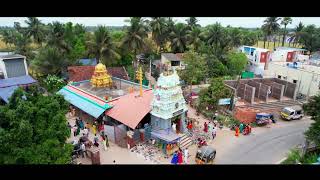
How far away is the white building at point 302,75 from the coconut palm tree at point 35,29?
2389 centimetres

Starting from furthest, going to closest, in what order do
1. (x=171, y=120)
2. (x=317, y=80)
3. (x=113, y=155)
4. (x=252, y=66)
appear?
(x=252, y=66) → (x=317, y=80) → (x=171, y=120) → (x=113, y=155)

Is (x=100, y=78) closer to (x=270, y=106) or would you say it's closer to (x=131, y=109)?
(x=131, y=109)

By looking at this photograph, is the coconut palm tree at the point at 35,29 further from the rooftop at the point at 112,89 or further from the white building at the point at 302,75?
the white building at the point at 302,75

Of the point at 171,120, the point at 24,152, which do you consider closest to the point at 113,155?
the point at 171,120

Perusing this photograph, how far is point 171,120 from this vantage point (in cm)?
1370

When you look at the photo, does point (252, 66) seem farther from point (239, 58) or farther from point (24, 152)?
point (24, 152)

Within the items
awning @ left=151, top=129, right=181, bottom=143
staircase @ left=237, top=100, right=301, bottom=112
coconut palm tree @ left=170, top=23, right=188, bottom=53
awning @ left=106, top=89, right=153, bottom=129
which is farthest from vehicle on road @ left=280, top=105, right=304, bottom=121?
coconut palm tree @ left=170, top=23, right=188, bottom=53

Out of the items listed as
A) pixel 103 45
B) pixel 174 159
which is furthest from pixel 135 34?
pixel 174 159

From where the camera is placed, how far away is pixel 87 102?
16.3 metres

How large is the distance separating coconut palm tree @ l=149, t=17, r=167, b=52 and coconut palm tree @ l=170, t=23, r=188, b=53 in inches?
44.3

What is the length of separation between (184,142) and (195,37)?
1966 centimetres

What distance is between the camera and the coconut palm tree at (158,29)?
101 ft
